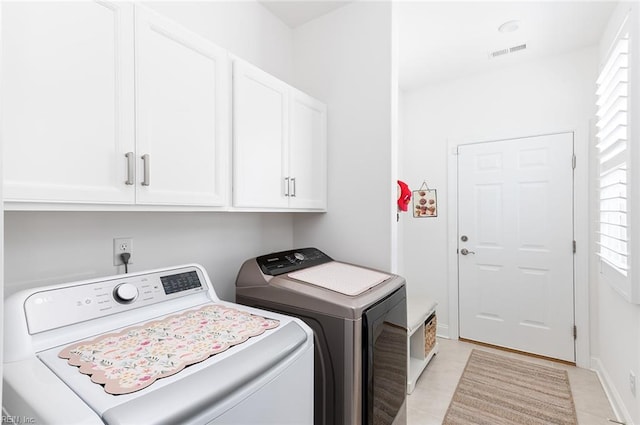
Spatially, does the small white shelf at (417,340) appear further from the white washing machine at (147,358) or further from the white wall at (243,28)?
the white wall at (243,28)

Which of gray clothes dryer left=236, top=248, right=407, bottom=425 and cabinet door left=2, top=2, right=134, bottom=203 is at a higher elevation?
cabinet door left=2, top=2, right=134, bottom=203

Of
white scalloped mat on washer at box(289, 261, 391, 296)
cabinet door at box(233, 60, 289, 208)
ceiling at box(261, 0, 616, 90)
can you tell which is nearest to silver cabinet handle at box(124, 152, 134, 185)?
cabinet door at box(233, 60, 289, 208)

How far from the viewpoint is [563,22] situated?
7.89 ft

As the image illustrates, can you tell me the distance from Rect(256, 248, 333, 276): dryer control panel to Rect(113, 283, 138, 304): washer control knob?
57 centimetres

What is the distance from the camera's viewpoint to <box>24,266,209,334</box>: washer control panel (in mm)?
952

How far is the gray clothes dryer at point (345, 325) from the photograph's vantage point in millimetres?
1310

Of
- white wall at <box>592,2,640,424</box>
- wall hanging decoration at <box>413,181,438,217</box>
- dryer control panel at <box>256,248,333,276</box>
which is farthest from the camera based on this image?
wall hanging decoration at <box>413,181,438,217</box>

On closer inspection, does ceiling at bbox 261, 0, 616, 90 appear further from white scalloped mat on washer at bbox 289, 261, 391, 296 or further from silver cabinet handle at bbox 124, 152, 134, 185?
white scalloped mat on washer at bbox 289, 261, 391, 296

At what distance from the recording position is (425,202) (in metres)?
3.60

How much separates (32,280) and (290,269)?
1004 millimetres

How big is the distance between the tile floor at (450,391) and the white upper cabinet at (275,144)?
5.09 ft

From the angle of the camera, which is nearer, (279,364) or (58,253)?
(279,364)

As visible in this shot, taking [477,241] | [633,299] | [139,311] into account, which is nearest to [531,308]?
[477,241]

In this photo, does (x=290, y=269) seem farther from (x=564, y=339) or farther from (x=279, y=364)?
(x=564, y=339)
